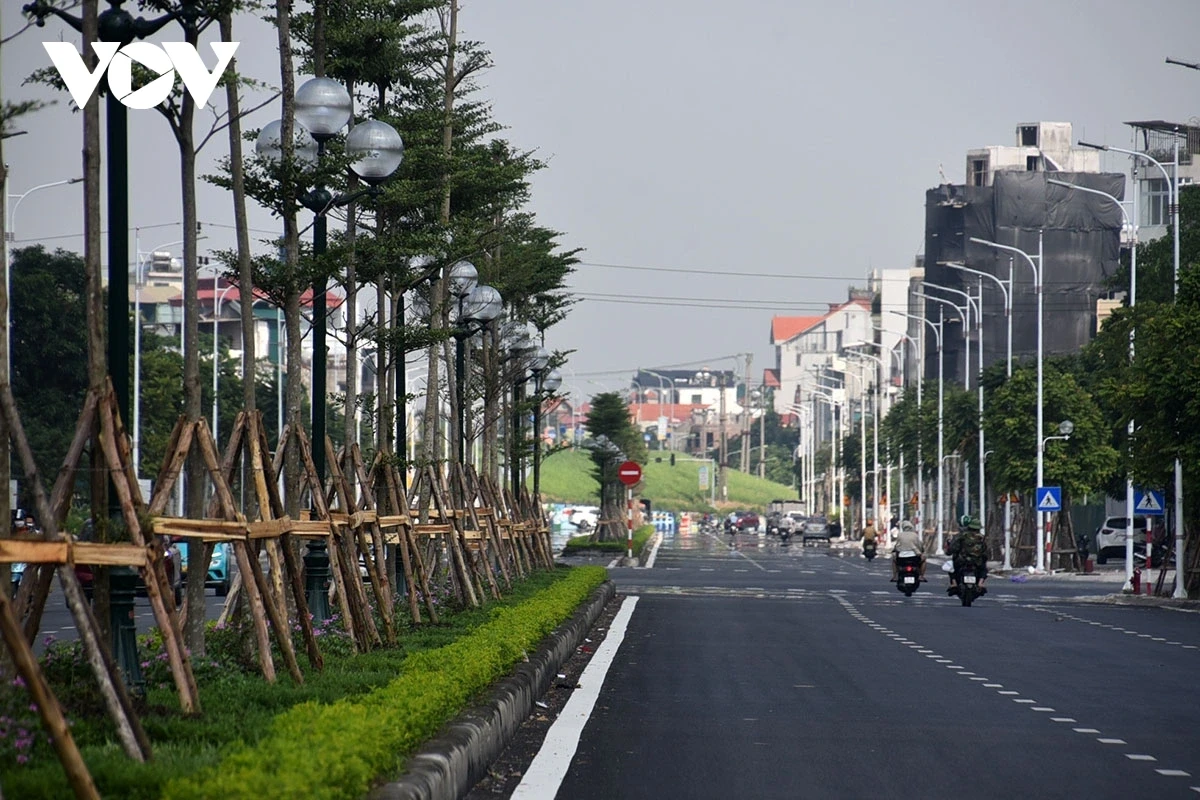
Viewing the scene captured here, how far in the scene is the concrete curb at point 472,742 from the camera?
29.4 ft

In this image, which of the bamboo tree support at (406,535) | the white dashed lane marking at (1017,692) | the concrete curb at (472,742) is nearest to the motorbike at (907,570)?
the white dashed lane marking at (1017,692)

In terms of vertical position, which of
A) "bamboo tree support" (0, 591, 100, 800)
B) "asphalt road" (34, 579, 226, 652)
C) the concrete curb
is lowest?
"asphalt road" (34, 579, 226, 652)

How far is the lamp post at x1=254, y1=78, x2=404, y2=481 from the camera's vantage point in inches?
623

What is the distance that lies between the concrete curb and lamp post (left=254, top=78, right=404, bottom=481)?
2.77 meters

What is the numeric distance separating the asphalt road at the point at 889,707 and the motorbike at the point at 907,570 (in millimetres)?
6483

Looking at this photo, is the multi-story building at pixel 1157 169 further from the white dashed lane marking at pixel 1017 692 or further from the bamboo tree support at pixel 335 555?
the bamboo tree support at pixel 335 555

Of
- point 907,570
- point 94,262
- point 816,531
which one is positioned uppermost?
point 94,262

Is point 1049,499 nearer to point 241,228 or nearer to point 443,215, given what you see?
point 443,215

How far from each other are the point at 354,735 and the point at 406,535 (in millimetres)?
11553

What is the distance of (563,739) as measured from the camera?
43.3 feet

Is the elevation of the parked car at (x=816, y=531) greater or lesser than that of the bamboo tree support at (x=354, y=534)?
lesser

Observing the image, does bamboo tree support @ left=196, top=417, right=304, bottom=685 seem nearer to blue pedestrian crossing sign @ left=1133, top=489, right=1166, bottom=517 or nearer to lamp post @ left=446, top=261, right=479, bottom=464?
lamp post @ left=446, top=261, right=479, bottom=464

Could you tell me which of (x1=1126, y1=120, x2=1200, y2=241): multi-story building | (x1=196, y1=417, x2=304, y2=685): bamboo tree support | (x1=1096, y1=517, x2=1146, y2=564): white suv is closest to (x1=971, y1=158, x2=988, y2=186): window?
(x1=1126, y1=120, x2=1200, y2=241): multi-story building

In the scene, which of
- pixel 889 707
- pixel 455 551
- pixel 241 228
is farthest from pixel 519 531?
pixel 241 228
